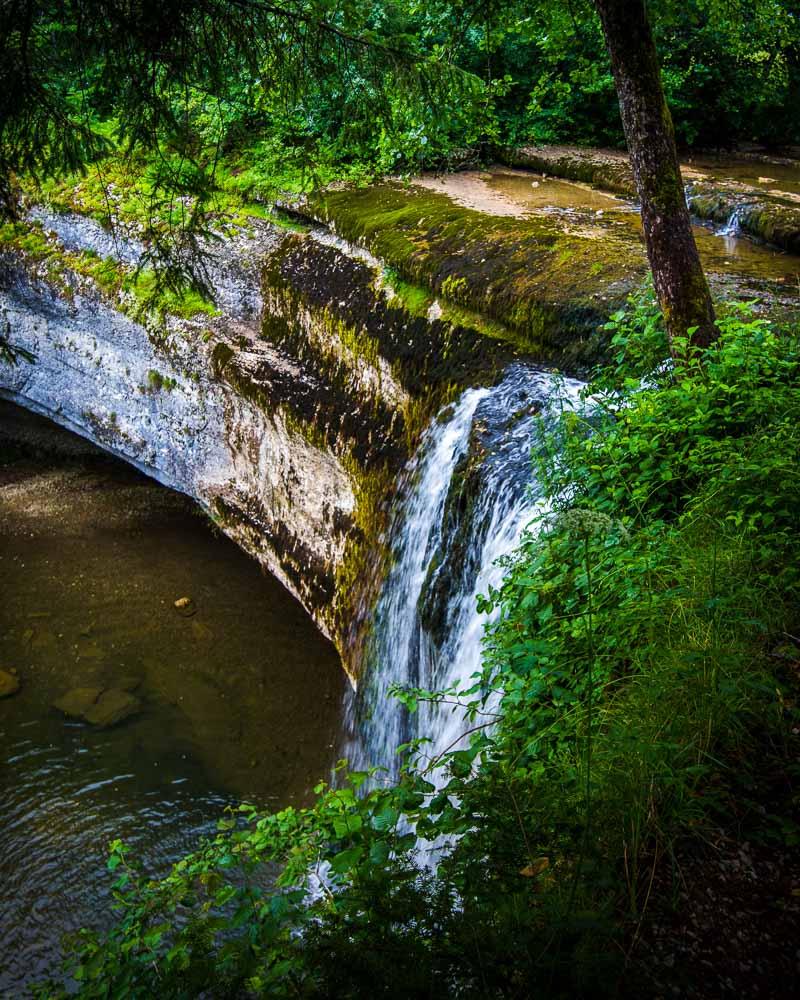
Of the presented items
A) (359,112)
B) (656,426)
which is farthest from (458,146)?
(656,426)

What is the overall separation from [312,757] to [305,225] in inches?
196

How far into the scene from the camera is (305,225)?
7.83 m

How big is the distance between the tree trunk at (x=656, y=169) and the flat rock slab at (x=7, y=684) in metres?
6.21

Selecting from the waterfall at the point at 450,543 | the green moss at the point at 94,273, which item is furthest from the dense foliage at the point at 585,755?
the green moss at the point at 94,273

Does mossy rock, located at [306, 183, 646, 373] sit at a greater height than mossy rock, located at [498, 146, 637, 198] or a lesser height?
lesser

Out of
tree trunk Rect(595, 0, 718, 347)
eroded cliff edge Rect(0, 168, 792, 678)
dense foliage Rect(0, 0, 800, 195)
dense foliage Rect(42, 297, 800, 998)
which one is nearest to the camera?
dense foliage Rect(42, 297, 800, 998)

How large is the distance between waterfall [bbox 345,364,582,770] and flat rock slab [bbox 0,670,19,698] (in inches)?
136

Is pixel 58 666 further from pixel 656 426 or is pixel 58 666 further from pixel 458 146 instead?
pixel 458 146

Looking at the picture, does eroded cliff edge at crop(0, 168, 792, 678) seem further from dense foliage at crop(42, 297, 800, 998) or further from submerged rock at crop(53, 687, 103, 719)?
submerged rock at crop(53, 687, 103, 719)

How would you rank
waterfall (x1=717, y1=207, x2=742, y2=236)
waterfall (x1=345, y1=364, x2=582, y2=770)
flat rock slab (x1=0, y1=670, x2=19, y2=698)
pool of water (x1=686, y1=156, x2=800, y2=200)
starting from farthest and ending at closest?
1. pool of water (x1=686, y1=156, x2=800, y2=200)
2. flat rock slab (x1=0, y1=670, x2=19, y2=698)
3. waterfall (x1=717, y1=207, x2=742, y2=236)
4. waterfall (x1=345, y1=364, x2=582, y2=770)

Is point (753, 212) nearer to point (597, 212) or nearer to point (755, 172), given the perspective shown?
point (597, 212)

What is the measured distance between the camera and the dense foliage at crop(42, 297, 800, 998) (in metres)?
1.77

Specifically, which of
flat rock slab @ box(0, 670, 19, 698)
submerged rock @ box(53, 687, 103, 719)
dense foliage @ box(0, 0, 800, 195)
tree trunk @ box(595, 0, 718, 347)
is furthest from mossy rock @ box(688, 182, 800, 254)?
flat rock slab @ box(0, 670, 19, 698)

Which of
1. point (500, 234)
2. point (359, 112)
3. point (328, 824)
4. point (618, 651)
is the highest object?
point (359, 112)
